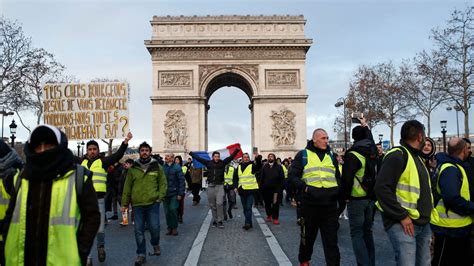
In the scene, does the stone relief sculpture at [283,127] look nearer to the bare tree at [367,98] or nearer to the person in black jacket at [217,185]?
the bare tree at [367,98]

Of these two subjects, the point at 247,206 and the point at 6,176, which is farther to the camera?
the point at 247,206

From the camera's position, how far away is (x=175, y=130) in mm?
35781

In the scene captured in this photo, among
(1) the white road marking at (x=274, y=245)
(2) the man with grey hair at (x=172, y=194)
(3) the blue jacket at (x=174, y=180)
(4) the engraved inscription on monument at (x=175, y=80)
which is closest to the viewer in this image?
(1) the white road marking at (x=274, y=245)

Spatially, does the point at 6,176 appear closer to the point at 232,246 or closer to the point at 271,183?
the point at 232,246

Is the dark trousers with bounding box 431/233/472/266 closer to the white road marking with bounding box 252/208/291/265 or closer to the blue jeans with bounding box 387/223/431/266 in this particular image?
the blue jeans with bounding box 387/223/431/266

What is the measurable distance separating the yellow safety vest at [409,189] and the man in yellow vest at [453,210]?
2.04 feet

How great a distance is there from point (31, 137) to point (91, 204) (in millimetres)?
589

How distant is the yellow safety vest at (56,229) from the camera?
3.05 m

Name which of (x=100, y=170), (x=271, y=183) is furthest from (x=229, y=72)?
(x=100, y=170)

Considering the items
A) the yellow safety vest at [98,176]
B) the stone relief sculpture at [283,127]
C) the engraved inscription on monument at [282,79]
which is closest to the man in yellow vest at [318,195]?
the yellow safety vest at [98,176]

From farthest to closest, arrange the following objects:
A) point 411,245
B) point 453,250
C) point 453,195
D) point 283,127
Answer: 1. point 283,127
2. point 453,250
3. point 453,195
4. point 411,245

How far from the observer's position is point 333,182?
5879mm

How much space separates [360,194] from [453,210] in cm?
142

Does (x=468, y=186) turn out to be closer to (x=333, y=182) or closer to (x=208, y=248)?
(x=333, y=182)
